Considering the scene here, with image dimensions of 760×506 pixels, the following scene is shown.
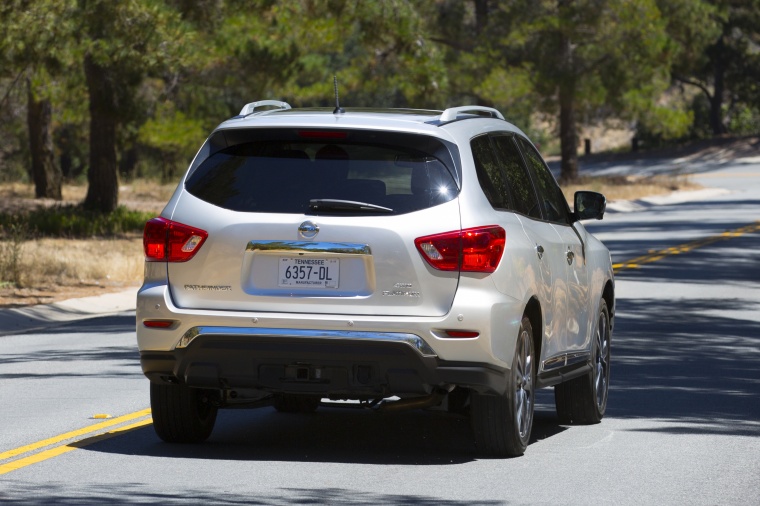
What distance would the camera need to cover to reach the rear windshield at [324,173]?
316 inches

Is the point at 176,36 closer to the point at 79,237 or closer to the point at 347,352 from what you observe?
the point at 79,237

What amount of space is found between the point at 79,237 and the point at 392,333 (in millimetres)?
22323

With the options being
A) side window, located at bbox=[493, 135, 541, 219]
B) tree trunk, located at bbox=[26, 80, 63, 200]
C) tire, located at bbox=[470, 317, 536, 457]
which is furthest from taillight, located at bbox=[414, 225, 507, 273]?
tree trunk, located at bbox=[26, 80, 63, 200]

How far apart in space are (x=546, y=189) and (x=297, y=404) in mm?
2110

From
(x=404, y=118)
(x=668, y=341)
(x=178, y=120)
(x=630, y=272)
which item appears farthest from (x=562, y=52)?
(x=404, y=118)

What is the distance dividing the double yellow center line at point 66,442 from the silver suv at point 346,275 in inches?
22.9

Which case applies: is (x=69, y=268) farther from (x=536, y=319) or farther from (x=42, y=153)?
(x=42, y=153)

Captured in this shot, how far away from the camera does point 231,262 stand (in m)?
8.01

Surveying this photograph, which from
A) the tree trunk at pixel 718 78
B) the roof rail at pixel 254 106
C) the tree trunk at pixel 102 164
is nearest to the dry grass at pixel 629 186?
the tree trunk at pixel 102 164

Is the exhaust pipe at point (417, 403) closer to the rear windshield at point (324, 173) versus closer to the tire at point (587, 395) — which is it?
the rear windshield at point (324, 173)

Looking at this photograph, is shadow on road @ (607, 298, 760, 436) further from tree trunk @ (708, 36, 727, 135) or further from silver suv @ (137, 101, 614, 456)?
tree trunk @ (708, 36, 727, 135)

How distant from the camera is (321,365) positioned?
7.91 meters

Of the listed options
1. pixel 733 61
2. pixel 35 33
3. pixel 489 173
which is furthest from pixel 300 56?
pixel 733 61

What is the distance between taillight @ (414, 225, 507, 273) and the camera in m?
7.89
